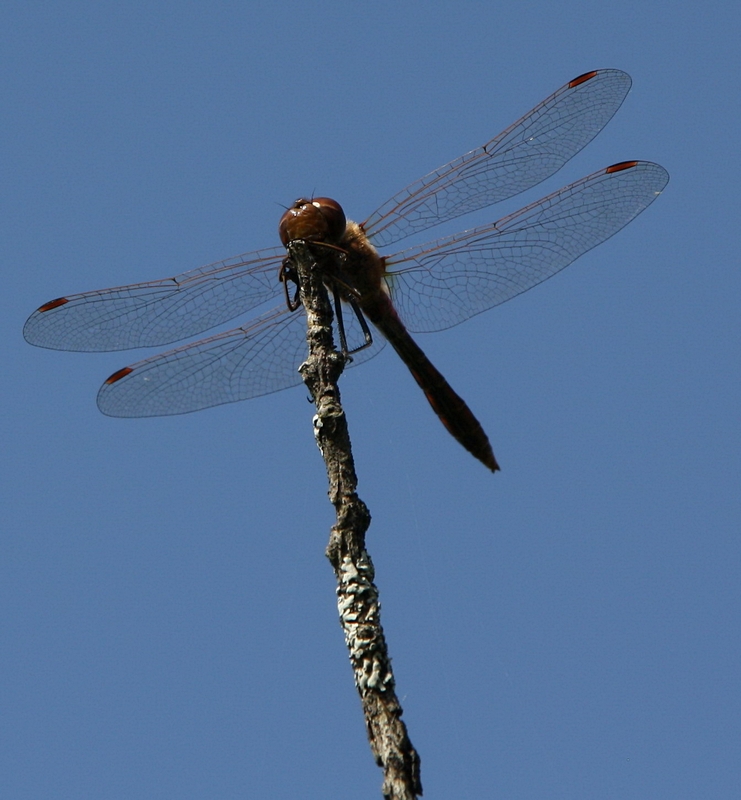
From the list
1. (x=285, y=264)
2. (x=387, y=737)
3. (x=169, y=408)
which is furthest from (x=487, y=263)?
(x=387, y=737)

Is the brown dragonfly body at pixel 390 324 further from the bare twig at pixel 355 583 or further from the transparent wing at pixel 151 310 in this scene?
the bare twig at pixel 355 583

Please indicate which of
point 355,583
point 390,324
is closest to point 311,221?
point 390,324

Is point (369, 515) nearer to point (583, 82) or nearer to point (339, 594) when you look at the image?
point (339, 594)

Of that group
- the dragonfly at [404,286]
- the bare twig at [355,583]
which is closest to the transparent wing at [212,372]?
the dragonfly at [404,286]

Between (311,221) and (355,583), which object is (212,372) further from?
(355,583)

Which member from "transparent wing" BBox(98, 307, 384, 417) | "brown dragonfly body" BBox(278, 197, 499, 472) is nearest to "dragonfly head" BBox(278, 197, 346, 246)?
"brown dragonfly body" BBox(278, 197, 499, 472)

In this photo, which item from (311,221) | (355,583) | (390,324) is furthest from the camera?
(390,324)
